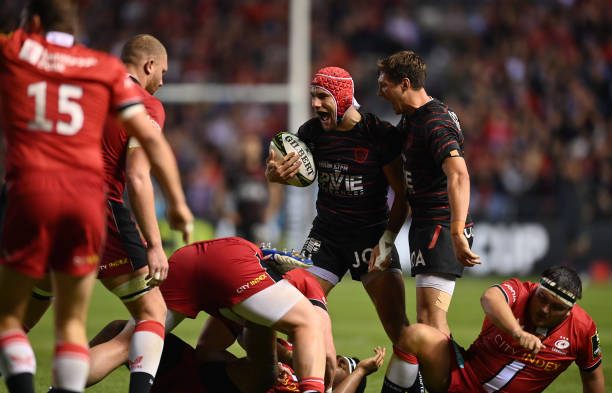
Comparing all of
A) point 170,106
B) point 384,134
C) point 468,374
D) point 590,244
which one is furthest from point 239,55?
point 468,374

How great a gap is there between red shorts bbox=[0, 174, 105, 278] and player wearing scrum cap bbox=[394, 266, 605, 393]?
218 centimetres

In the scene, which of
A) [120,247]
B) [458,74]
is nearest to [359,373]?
[120,247]

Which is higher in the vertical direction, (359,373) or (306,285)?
(306,285)

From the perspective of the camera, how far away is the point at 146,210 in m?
4.61

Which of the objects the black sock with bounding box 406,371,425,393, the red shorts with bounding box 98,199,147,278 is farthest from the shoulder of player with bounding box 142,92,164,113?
the black sock with bounding box 406,371,425,393

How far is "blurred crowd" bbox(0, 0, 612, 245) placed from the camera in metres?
16.2

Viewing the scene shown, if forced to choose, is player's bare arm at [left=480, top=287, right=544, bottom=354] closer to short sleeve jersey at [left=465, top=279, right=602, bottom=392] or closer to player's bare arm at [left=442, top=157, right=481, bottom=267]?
short sleeve jersey at [left=465, top=279, right=602, bottom=392]

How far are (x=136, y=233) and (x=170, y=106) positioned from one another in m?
16.5

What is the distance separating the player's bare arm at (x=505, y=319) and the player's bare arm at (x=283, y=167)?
1.75m

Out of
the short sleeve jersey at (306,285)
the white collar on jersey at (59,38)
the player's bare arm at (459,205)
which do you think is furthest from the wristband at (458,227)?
the white collar on jersey at (59,38)

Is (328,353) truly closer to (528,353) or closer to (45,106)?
(528,353)

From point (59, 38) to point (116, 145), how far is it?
127cm

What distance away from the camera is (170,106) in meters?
20.9

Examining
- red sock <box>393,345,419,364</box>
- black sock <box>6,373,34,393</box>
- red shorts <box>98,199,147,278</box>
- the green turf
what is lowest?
the green turf
